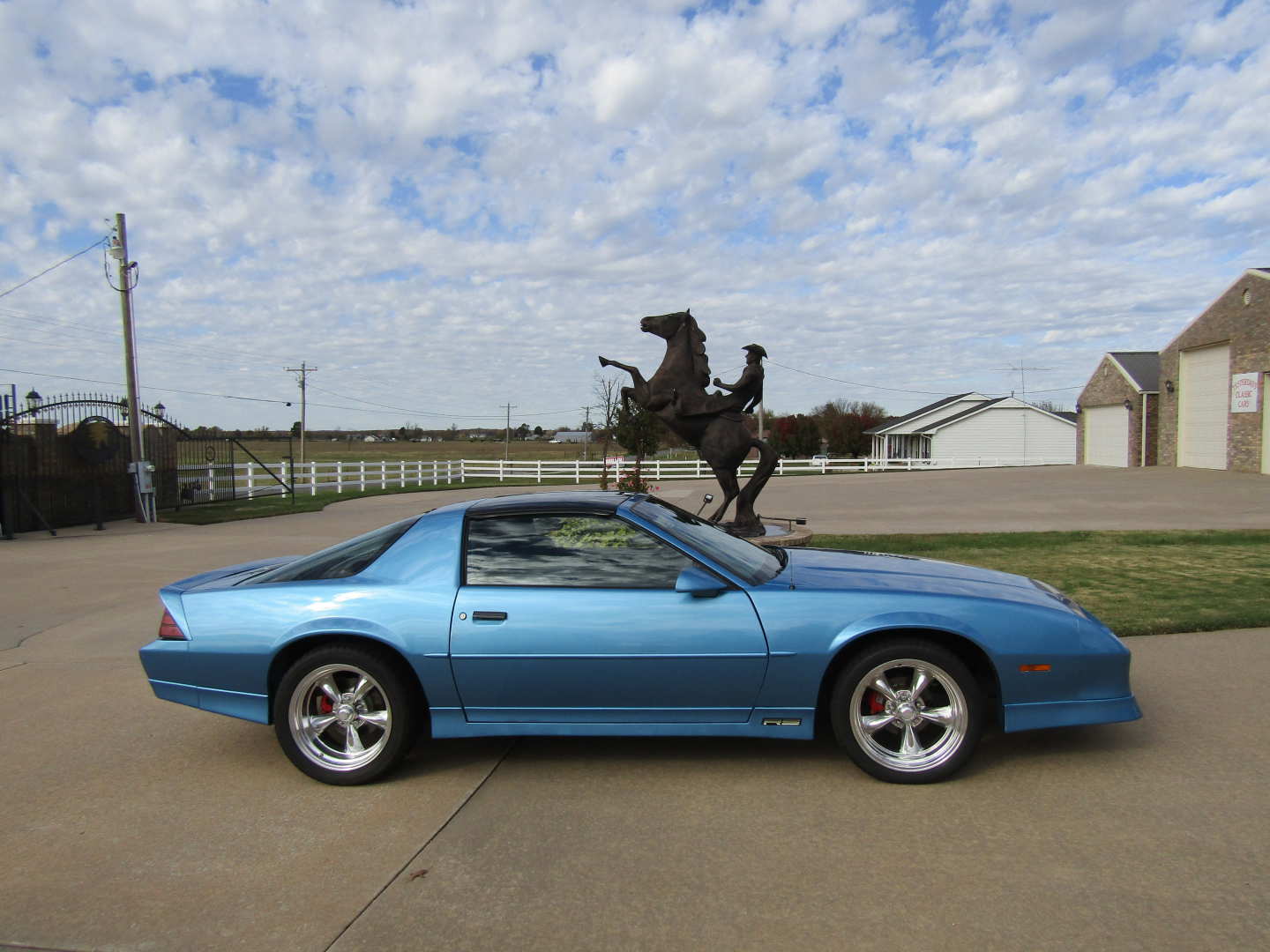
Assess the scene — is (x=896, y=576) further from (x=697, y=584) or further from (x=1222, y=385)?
(x=1222, y=385)

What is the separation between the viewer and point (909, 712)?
12.9 ft

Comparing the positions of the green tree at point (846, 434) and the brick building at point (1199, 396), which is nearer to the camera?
the brick building at point (1199, 396)

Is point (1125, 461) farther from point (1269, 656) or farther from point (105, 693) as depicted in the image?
point (105, 693)

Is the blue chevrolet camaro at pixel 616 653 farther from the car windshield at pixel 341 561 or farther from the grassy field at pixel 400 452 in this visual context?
the grassy field at pixel 400 452

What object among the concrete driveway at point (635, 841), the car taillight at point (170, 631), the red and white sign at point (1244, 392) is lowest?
the concrete driveway at point (635, 841)

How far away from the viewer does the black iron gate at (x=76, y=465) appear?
16047 mm

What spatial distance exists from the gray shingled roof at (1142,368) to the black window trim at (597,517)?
37552 mm

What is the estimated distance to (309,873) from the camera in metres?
3.31

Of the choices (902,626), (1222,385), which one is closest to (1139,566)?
(902,626)

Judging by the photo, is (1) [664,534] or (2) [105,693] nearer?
(1) [664,534]

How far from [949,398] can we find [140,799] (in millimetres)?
65294

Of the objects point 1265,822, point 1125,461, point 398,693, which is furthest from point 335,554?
point 1125,461

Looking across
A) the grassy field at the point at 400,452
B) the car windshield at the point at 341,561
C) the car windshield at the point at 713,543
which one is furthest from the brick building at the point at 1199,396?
the car windshield at the point at 341,561

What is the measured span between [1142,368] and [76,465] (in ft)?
127
